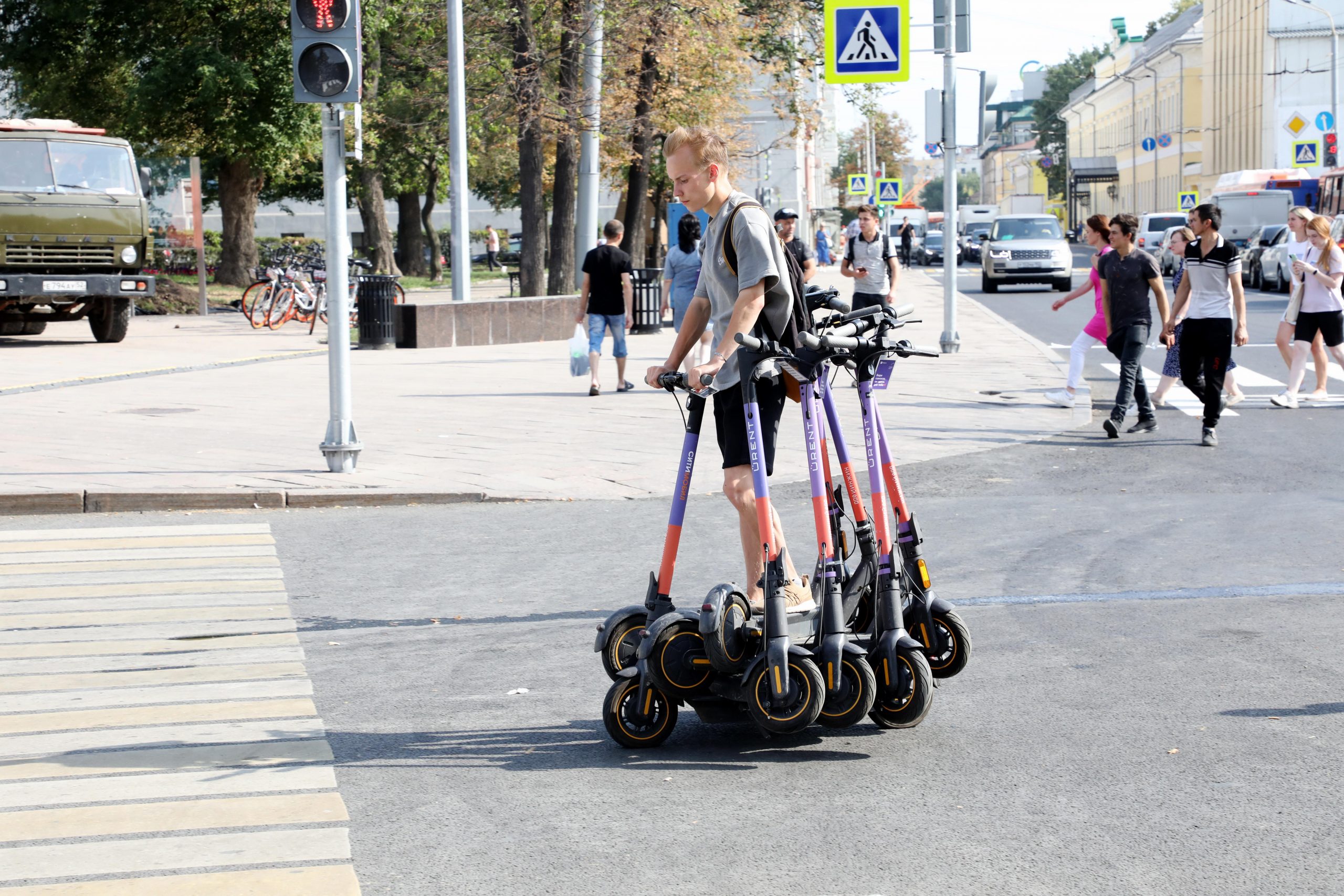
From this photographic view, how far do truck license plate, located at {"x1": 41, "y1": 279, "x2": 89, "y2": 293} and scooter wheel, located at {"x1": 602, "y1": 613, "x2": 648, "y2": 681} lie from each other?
1828cm

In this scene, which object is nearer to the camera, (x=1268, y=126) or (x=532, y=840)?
(x=532, y=840)

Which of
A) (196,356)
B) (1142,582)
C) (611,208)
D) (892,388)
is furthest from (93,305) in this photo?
(611,208)

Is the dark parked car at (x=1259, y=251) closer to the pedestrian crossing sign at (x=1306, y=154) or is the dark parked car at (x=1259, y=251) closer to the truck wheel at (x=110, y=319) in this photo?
the pedestrian crossing sign at (x=1306, y=154)

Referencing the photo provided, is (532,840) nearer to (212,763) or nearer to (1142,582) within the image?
(212,763)

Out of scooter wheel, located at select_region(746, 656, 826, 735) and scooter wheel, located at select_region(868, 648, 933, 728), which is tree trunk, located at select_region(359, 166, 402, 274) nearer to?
scooter wheel, located at select_region(868, 648, 933, 728)

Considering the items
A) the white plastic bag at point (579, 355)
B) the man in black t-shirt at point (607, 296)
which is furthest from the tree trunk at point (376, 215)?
the white plastic bag at point (579, 355)

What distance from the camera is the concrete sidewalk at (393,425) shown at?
977 cm

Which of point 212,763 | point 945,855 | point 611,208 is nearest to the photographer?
point 945,855

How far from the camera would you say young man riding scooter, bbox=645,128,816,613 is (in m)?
4.90

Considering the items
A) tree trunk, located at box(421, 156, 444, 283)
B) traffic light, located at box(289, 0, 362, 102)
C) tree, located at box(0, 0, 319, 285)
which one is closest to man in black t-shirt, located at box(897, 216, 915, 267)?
tree trunk, located at box(421, 156, 444, 283)

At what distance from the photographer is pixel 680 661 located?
4.66 meters

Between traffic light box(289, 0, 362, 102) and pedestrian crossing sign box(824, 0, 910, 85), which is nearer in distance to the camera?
traffic light box(289, 0, 362, 102)

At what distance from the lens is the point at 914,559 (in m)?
5.02

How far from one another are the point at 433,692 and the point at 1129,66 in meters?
104
